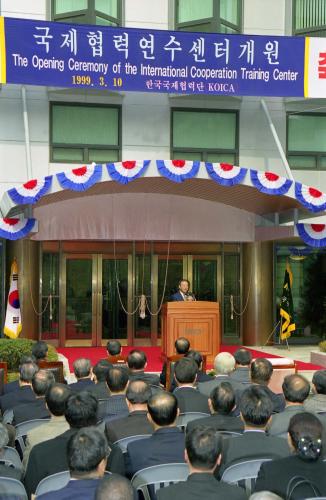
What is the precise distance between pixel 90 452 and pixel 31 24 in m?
14.3

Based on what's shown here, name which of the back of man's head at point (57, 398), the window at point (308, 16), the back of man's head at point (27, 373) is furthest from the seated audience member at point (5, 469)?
the window at point (308, 16)

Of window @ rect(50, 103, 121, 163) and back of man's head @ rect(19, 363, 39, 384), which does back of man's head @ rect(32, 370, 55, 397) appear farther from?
window @ rect(50, 103, 121, 163)

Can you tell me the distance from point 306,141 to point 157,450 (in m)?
16.0

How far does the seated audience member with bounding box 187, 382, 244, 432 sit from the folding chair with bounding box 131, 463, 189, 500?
1137 millimetres

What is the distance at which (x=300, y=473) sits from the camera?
12.2 ft

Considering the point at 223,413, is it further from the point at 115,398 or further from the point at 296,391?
the point at 115,398

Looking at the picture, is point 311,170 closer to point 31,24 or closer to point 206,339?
point 206,339

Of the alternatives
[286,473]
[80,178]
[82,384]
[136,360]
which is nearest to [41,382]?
[82,384]

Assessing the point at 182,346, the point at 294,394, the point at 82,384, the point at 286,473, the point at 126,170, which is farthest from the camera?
the point at 126,170

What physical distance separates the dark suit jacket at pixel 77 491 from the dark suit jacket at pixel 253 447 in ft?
3.91

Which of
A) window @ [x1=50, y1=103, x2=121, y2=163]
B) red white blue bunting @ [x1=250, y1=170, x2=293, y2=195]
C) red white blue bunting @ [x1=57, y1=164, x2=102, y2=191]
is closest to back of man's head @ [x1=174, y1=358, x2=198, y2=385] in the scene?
red white blue bunting @ [x1=57, y1=164, x2=102, y2=191]

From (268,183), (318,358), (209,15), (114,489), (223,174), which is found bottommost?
(318,358)

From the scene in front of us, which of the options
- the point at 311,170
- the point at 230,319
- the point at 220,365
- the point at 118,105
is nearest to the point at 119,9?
the point at 118,105

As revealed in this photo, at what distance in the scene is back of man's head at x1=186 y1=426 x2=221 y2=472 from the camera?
11.9 ft
